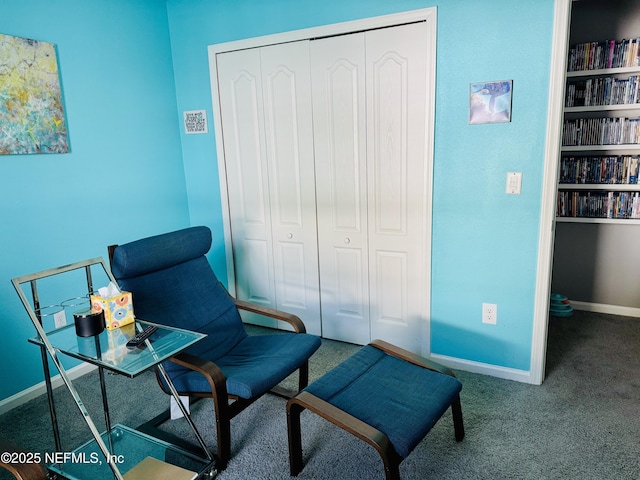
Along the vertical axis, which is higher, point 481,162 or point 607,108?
point 607,108

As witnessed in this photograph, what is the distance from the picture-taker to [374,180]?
8.95ft

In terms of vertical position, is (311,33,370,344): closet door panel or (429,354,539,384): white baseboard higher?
(311,33,370,344): closet door panel

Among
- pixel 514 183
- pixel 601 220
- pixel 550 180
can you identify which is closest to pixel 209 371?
pixel 514 183

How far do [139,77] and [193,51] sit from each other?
16.6 inches

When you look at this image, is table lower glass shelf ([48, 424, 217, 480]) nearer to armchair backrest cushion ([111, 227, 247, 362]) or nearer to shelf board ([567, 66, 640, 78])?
armchair backrest cushion ([111, 227, 247, 362])

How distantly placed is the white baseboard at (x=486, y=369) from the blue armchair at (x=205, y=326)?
91 centimetres

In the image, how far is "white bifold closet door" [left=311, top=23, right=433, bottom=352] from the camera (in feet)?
8.31

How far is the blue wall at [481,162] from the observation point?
2.21 metres

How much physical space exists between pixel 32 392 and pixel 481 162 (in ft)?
9.20

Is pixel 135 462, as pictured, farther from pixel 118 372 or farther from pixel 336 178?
pixel 336 178

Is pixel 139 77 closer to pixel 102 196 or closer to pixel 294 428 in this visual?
pixel 102 196

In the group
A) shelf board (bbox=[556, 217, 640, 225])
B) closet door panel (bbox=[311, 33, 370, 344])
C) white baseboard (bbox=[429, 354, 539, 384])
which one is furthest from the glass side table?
shelf board (bbox=[556, 217, 640, 225])

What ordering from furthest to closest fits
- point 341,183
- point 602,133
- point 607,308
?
1. point 607,308
2. point 602,133
3. point 341,183

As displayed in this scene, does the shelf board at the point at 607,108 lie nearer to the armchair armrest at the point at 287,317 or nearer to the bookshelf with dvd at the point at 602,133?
the bookshelf with dvd at the point at 602,133
